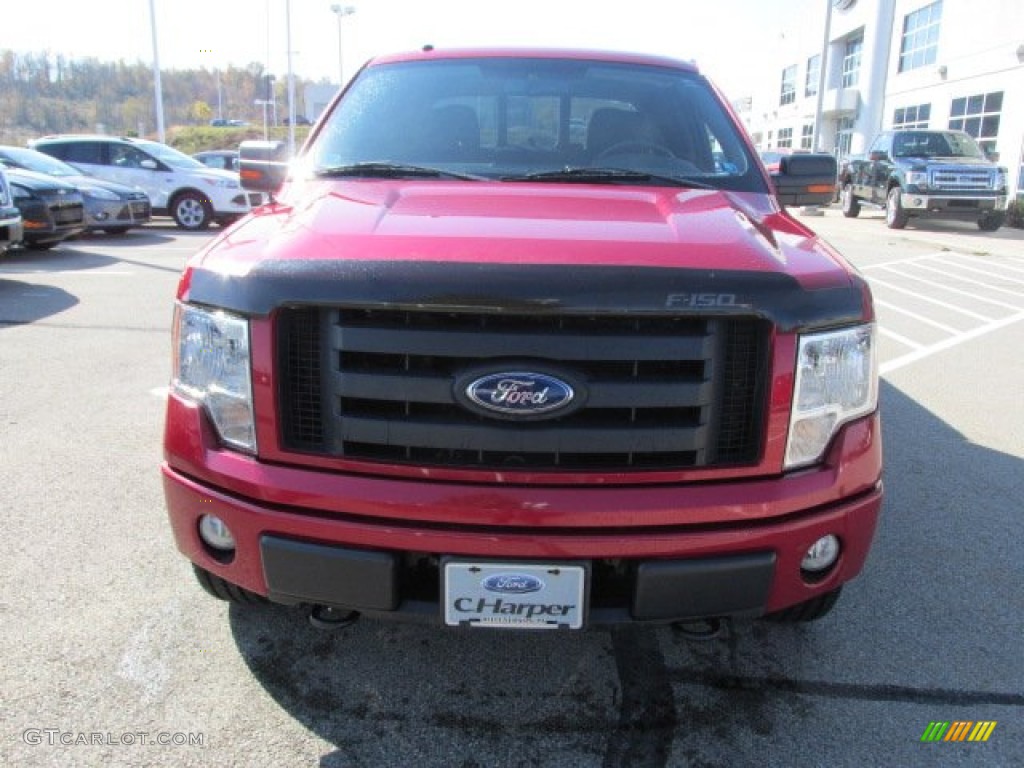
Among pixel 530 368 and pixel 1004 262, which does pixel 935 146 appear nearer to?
pixel 1004 262

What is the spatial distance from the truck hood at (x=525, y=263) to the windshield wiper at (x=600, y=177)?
1.52ft

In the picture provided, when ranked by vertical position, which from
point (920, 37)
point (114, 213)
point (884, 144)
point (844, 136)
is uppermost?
point (920, 37)

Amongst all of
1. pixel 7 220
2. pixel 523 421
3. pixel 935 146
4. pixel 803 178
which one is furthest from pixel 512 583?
pixel 935 146

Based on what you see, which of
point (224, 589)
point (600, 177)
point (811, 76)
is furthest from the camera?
point (811, 76)

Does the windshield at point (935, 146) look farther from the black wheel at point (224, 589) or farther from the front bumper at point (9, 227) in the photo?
the black wheel at point (224, 589)

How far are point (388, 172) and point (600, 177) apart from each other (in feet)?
2.45

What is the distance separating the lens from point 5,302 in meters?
7.97

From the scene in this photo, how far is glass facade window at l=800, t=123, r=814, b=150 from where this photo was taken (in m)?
38.3

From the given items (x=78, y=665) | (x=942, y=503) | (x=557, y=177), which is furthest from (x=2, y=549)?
(x=942, y=503)

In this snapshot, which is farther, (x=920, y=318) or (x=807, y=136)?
(x=807, y=136)

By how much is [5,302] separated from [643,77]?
704 cm

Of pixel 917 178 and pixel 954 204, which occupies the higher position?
pixel 917 178

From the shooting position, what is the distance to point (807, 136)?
39156mm

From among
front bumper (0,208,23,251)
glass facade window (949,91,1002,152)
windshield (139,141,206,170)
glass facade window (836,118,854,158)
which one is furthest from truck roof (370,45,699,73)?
glass facade window (836,118,854,158)
